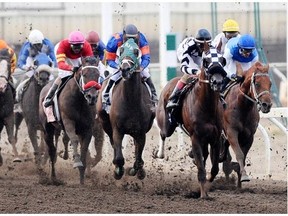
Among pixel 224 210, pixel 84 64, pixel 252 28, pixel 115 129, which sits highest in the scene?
pixel 252 28

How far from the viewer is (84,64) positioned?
11.3 meters

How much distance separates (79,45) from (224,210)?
3.33m

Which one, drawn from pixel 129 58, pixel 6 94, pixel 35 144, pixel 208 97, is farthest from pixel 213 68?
pixel 35 144

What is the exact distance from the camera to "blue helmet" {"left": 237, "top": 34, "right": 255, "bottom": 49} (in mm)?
10998

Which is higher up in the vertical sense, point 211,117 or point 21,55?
point 21,55

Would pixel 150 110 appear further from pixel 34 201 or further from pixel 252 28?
pixel 252 28

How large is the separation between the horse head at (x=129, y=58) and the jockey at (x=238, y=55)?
1.08 meters

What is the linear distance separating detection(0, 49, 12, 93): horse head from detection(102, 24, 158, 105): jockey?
1.76 m

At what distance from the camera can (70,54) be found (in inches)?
471

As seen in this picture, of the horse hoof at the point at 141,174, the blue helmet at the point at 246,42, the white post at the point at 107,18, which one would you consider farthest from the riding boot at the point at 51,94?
the white post at the point at 107,18

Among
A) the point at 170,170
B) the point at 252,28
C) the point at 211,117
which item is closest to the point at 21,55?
the point at 170,170

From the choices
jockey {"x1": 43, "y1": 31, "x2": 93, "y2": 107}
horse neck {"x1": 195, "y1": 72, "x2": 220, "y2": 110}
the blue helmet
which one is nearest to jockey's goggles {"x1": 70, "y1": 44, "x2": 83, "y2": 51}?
jockey {"x1": 43, "y1": 31, "x2": 93, "y2": 107}

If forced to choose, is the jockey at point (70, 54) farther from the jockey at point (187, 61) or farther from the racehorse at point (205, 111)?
the racehorse at point (205, 111)

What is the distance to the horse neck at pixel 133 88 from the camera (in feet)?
35.6
